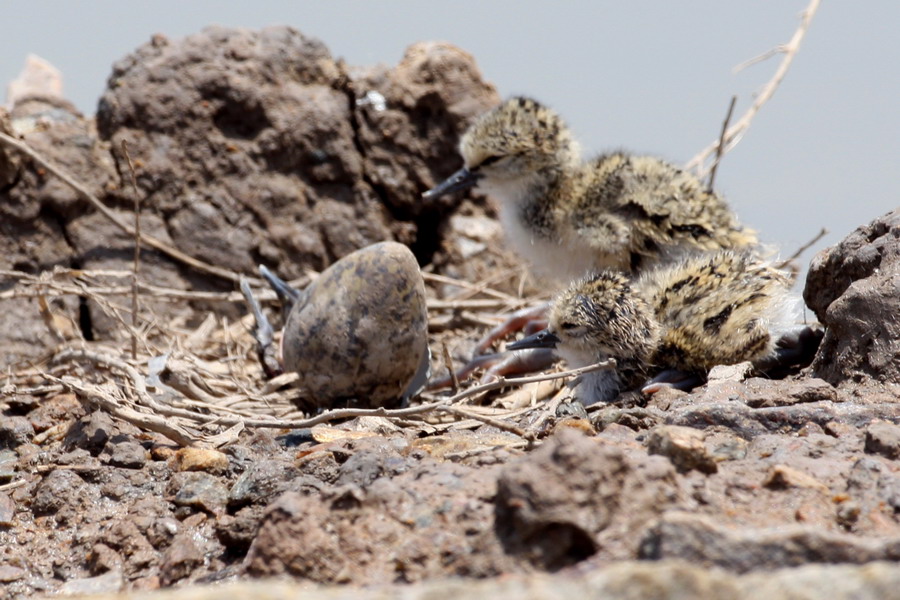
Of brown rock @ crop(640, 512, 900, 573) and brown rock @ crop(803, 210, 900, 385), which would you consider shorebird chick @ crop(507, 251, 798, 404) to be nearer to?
brown rock @ crop(803, 210, 900, 385)

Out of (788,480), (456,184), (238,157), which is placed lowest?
(788,480)

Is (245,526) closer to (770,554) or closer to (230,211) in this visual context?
(770,554)

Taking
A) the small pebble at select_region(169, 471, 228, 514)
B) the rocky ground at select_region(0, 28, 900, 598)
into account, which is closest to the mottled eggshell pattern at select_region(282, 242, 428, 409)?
the rocky ground at select_region(0, 28, 900, 598)

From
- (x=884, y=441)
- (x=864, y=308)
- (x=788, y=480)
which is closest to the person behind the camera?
(x=788, y=480)

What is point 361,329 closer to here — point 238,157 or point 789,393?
point 789,393

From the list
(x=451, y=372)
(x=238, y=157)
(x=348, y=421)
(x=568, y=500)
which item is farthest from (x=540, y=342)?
(x=238, y=157)

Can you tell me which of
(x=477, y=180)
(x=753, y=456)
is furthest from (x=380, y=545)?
(x=477, y=180)

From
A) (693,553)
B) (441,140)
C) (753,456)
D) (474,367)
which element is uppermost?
(441,140)

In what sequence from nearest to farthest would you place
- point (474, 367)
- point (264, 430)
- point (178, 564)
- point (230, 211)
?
1. point (178, 564)
2. point (264, 430)
3. point (474, 367)
4. point (230, 211)
